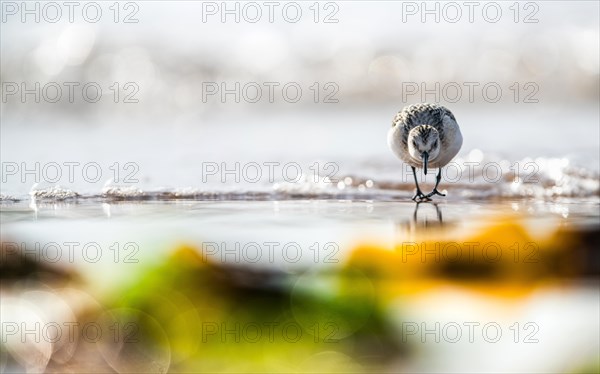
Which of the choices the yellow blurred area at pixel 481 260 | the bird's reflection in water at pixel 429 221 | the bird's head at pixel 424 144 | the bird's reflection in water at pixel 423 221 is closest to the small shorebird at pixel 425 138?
the bird's head at pixel 424 144

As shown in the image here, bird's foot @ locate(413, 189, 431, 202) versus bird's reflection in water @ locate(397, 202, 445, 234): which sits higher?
bird's foot @ locate(413, 189, 431, 202)

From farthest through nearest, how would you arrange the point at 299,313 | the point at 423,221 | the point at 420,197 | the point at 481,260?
the point at 420,197 → the point at 423,221 → the point at 481,260 → the point at 299,313

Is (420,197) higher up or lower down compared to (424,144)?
lower down

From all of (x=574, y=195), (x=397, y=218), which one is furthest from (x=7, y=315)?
(x=574, y=195)

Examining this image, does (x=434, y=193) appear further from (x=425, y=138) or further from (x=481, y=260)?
(x=481, y=260)

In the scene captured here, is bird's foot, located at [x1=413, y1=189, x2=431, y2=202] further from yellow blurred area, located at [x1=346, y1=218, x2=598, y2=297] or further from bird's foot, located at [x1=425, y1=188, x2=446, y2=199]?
yellow blurred area, located at [x1=346, y1=218, x2=598, y2=297]

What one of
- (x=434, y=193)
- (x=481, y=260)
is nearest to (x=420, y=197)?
(x=434, y=193)

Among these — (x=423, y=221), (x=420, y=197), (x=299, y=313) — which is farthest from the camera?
(x=420, y=197)

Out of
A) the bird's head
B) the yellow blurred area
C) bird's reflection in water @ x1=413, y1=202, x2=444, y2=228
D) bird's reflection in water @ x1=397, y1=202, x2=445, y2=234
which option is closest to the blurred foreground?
the yellow blurred area

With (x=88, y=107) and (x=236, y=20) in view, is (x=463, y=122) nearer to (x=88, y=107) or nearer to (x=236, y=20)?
(x=236, y=20)
